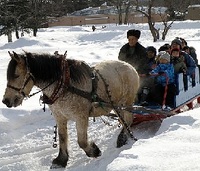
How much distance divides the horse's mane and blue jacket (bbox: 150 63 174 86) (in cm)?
192

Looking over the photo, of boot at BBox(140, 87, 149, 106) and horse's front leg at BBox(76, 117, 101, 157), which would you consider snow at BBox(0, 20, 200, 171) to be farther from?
boot at BBox(140, 87, 149, 106)

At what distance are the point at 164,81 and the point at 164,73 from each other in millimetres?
197

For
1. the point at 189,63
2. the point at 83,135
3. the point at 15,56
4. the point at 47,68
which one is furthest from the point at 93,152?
the point at 189,63

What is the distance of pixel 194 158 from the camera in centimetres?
348

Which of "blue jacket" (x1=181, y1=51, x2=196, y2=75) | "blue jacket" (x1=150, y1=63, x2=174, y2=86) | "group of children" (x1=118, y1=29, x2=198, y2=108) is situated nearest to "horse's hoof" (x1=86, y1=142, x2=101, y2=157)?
"group of children" (x1=118, y1=29, x2=198, y2=108)

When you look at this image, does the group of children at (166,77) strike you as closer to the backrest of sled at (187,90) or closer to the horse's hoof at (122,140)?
the backrest of sled at (187,90)

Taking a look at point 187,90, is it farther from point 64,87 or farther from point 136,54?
point 64,87

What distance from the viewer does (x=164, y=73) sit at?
20.1 ft

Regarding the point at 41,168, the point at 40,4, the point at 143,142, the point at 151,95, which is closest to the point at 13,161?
the point at 41,168

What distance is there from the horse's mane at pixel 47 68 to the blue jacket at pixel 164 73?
6.31 ft

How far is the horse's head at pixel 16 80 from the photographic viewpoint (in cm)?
415

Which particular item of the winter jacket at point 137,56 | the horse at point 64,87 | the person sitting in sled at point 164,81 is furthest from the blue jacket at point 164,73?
the horse at point 64,87

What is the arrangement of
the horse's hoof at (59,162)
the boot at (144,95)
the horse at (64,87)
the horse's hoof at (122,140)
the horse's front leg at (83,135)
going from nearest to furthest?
the horse at (64,87)
the horse's front leg at (83,135)
the horse's hoof at (59,162)
the horse's hoof at (122,140)
the boot at (144,95)

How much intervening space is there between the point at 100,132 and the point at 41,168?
1.57m
